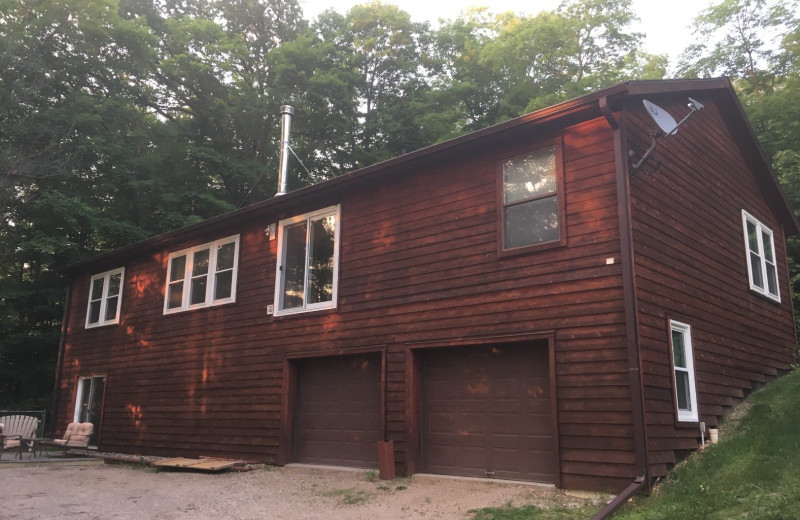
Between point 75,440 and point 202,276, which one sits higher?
point 202,276

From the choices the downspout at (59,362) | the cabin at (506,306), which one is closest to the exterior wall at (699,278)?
the cabin at (506,306)

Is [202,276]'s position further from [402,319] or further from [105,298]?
[402,319]

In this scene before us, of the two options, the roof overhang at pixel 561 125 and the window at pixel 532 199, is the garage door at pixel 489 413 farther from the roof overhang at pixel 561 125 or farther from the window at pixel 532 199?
the roof overhang at pixel 561 125

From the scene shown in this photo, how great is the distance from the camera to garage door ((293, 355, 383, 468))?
10305 millimetres

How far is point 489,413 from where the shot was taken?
8773 mm

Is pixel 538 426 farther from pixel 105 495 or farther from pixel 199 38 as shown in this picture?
pixel 199 38

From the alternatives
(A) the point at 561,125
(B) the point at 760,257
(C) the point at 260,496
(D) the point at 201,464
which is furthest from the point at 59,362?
(B) the point at 760,257

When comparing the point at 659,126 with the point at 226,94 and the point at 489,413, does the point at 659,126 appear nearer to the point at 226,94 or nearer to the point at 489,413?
the point at 489,413

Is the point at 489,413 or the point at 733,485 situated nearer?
the point at 733,485

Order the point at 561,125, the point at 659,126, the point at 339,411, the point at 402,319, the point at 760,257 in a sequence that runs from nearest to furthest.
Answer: the point at 659,126 < the point at 561,125 < the point at 402,319 < the point at 339,411 < the point at 760,257

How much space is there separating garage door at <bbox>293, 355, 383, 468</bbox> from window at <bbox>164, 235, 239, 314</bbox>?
111 inches

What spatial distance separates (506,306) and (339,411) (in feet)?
12.4

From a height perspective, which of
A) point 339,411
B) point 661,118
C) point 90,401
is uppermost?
point 661,118

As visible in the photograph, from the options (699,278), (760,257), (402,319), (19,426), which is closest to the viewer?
(699,278)
